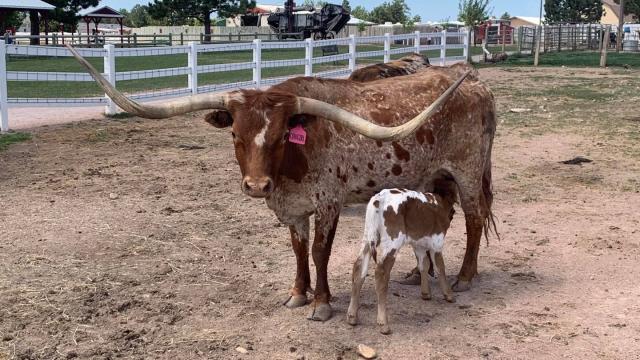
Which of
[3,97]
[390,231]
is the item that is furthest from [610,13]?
[390,231]

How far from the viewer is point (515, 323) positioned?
15.9ft

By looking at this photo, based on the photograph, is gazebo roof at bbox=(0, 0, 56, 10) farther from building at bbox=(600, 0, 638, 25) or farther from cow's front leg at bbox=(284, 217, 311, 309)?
building at bbox=(600, 0, 638, 25)

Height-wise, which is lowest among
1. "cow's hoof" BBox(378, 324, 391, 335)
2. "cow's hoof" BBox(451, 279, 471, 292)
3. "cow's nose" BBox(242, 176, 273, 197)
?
"cow's hoof" BBox(378, 324, 391, 335)

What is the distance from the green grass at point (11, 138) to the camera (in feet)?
35.4

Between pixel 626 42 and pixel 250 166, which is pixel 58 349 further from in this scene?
pixel 626 42

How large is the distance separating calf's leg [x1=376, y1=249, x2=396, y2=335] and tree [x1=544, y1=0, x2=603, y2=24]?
8947 centimetres

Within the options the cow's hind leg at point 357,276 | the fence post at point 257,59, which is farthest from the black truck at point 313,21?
the cow's hind leg at point 357,276

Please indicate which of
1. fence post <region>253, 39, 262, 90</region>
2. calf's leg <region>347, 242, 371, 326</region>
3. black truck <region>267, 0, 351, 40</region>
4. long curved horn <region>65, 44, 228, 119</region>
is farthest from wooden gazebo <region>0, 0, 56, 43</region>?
calf's leg <region>347, 242, 371, 326</region>

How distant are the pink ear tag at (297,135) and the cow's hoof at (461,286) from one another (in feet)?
6.21

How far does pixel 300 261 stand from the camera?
5.15 meters

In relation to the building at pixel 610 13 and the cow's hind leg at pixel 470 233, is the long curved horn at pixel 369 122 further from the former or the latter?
the building at pixel 610 13

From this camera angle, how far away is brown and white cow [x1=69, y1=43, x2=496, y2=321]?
445cm

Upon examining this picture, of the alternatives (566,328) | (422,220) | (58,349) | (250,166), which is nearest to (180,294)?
(58,349)

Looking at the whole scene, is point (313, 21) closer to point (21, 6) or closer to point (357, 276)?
point (21, 6)
